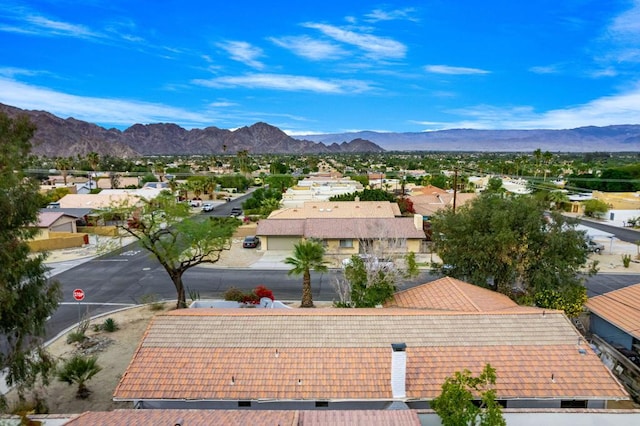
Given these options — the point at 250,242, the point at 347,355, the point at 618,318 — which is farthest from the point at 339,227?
the point at 347,355

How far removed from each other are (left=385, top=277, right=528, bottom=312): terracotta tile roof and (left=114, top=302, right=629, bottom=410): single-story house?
5.24 feet

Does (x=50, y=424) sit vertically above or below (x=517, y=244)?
below

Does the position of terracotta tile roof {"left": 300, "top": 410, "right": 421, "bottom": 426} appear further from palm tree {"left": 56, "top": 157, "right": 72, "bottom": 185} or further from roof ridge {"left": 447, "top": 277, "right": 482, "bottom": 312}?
palm tree {"left": 56, "top": 157, "right": 72, "bottom": 185}

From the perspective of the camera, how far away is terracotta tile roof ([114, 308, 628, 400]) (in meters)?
14.3

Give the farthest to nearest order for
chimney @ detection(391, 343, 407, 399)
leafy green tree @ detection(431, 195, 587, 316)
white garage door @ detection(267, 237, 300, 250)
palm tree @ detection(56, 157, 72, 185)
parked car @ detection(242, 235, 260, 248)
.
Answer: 1. palm tree @ detection(56, 157, 72, 185)
2. parked car @ detection(242, 235, 260, 248)
3. white garage door @ detection(267, 237, 300, 250)
4. leafy green tree @ detection(431, 195, 587, 316)
5. chimney @ detection(391, 343, 407, 399)

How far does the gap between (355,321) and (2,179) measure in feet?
43.0

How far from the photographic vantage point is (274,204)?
58.2 meters

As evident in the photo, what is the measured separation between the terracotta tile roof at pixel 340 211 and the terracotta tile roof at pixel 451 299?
23192 millimetres

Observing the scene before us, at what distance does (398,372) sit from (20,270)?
12.9 meters


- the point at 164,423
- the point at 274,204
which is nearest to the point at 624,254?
the point at 274,204

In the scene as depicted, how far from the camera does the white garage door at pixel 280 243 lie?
1718 inches

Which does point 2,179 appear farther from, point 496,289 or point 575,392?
point 496,289

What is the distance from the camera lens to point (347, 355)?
51.2 feet

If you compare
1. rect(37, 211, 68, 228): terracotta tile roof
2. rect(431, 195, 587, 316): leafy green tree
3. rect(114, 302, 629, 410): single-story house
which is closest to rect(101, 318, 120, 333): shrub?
rect(114, 302, 629, 410): single-story house
